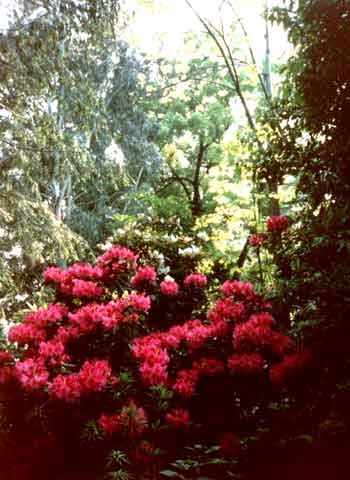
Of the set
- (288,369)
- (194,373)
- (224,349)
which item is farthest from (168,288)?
(288,369)

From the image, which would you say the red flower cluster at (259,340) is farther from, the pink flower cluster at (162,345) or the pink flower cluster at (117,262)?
the pink flower cluster at (117,262)

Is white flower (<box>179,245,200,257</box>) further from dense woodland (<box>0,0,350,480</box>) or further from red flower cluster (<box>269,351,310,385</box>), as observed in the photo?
red flower cluster (<box>269,351,310,385</box>)

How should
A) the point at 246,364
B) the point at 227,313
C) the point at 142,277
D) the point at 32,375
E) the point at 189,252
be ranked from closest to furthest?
the point at 32,375 → the point at 246,364 → the point at 227,313 → the point at 142,277 → the point at 189,252

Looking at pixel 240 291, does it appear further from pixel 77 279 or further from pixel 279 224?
pixel 77 279

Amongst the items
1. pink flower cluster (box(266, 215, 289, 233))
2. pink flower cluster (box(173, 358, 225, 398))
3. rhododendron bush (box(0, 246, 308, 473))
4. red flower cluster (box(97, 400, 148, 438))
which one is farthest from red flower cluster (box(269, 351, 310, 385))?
pink flower cluster (box(266, 215, 289, 233))

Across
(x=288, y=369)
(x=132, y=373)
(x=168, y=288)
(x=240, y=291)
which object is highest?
(x=168, y=288)

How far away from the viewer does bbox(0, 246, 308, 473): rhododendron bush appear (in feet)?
9.61

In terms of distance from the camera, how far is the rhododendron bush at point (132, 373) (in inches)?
115

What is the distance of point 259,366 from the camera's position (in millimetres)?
3262

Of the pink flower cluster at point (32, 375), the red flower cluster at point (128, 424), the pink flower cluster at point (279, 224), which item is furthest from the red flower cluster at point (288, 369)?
the pink flower cluster at point (279, 224)

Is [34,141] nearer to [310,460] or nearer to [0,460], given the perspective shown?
[0,460]

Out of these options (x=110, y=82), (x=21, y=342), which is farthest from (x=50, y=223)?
(x=110, y=82)

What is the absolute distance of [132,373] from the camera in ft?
11.5

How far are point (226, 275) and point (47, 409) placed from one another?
10.8 feet
